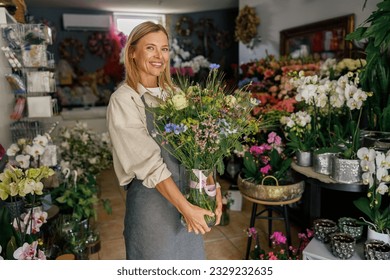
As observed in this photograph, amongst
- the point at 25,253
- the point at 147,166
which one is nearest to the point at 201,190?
the point at 147,166

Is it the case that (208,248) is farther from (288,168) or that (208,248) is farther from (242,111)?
(242,111)

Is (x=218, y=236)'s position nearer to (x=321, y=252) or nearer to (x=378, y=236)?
(x=321, y=252)

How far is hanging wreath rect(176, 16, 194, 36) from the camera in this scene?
694 centimetres

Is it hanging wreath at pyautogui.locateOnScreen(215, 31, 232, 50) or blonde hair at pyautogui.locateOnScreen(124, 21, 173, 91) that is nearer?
blonde hair at pyautogui.locateOnScreen(124, 21, 173, 91)

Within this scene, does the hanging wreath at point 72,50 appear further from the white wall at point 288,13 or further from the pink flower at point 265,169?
→ the pink flower at point 265,169

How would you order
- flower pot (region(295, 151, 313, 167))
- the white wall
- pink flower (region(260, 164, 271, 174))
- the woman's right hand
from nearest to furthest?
the woman's right hand < flower pot (region(295, 151, 313, 167)) < pink flower (region(260, 164, 271, 174)) < the white wall

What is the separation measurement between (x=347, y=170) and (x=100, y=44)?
625 centimetres

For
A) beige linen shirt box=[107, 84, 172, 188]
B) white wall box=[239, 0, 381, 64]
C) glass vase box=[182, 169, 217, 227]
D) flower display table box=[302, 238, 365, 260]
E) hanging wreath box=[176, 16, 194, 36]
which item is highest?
hanging wreath box=[176, 16, 194, 36]

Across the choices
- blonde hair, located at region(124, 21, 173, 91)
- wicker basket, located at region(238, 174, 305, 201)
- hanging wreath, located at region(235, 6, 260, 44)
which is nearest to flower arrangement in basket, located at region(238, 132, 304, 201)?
wicker basket, located at region(238, 174, 305, 201)

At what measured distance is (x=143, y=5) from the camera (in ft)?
20.8

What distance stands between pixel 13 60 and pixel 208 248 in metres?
1.81

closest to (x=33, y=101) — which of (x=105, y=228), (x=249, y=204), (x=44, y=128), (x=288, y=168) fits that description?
(x=44, y=128)

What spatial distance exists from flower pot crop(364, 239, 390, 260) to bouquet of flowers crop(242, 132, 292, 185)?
63 centimetres

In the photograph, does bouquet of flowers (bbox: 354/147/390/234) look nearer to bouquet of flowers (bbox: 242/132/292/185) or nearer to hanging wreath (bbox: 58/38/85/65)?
bouquet of flowers (bbox: 242/132/292/185)
